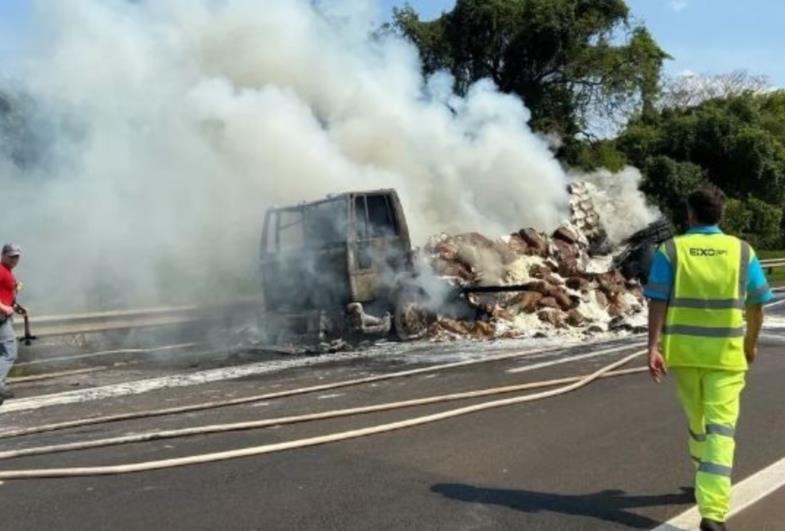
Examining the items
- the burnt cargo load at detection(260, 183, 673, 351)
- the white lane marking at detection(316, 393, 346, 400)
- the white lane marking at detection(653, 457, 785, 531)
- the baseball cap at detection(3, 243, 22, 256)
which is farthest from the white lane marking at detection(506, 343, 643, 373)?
the baseball cap at detection(3, 243, 22, 256)

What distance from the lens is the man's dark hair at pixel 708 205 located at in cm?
419

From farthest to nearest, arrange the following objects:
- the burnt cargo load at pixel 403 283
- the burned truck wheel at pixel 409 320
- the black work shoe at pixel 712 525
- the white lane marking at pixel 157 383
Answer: the burned truck wheel at pixel 409 320 → the burnt cargo load at pixel 403 283 → the white lane marking at pixel 157 383 → the black work shoe at pixel 712 525

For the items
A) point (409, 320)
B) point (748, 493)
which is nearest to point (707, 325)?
point (748, 493)

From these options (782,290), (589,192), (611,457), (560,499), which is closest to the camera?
(560,499)

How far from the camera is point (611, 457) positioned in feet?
17.6

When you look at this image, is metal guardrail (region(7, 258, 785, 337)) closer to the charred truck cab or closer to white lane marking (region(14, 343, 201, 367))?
white lane marking (region(14, 343, 201, 367))

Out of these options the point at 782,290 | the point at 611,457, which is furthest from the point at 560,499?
the point at 782,290

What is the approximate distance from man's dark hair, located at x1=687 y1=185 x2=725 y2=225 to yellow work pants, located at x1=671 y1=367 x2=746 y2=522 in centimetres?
72

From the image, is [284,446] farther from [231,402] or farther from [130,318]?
[130,318]

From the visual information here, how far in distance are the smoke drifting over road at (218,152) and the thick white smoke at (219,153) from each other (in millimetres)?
24

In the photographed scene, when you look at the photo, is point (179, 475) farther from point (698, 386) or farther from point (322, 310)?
point (322, 310)

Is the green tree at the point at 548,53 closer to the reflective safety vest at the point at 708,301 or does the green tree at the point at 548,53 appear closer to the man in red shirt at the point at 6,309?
the man in red shirt at the point at 6,309

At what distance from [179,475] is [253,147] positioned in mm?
10679

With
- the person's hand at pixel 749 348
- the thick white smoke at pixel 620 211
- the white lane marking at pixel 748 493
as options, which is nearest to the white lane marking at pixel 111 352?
the thick white smoke at pixel 620 211
